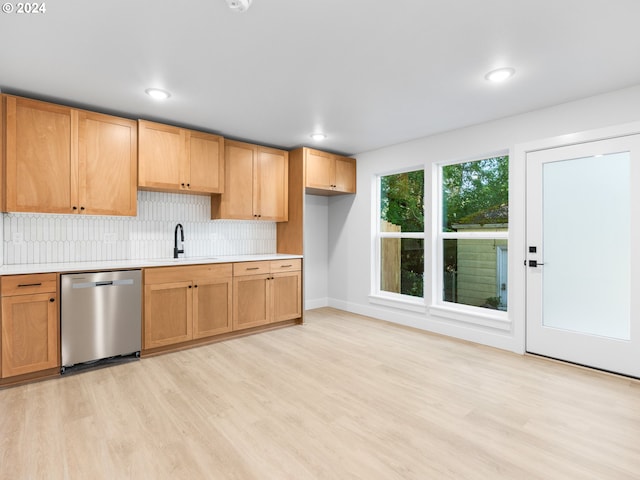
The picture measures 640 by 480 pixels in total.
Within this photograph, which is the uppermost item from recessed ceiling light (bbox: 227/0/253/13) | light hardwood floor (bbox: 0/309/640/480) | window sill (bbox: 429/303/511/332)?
recessed ceiling light (bbox: 227/0/253/13)

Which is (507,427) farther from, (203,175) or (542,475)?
(203,175)

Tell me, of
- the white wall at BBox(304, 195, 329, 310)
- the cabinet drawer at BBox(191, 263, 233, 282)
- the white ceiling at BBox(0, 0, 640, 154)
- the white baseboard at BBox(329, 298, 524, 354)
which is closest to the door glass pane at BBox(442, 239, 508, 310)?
the white baseboard at BBox(329, 298, 524, 354)

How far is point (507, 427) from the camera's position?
2.14 meters

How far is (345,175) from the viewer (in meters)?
5.13

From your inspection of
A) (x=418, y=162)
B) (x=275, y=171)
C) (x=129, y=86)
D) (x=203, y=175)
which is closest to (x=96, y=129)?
(x=129, y=86)

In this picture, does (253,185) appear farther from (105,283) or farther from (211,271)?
(105,283)

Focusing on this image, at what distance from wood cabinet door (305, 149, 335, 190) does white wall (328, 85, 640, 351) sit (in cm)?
53

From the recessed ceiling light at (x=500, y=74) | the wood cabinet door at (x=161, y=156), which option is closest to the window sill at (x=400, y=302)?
the recessed ceiling light at (x=500, y=74)

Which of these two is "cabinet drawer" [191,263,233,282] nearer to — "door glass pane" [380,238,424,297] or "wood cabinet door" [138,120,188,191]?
"wood cabinet door" [138,120,188,191]

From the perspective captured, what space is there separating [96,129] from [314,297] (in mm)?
3719

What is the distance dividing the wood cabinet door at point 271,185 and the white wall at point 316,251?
753mm

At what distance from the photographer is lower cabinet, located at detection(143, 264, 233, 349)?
3.37m

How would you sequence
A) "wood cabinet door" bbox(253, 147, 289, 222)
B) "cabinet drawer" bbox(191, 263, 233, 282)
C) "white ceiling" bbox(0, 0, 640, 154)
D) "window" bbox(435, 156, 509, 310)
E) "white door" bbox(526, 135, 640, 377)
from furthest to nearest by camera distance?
1. "wood cabinet door" bbox(253, 147, 289, 222)
2. "window" bbox(435, 156, 509, 310)
3. "cabinet drawer" bbox(191, 263, 233, 282)
4. "white door" bbox(526, 135, 640, 377)
5. "white ceiling" bbox(0, 0, 640, 154)

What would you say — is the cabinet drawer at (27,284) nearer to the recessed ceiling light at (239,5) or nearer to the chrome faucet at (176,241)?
the chrome faucet at (176,241)
